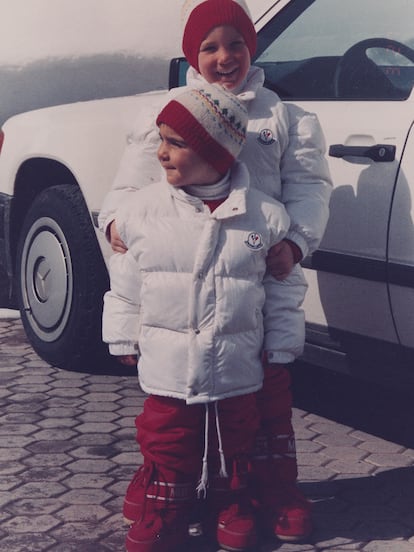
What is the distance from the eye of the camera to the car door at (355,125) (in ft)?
12.7

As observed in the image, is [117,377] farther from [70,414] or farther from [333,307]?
[333,307]

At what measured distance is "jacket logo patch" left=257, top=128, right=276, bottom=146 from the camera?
141 inches

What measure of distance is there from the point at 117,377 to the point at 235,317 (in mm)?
2095

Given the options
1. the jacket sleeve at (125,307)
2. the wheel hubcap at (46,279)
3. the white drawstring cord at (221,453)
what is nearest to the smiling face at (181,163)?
the jacket sleeve at (125,307)

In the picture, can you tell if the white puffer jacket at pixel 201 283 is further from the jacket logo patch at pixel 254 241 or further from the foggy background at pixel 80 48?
the foggy background at pixel 80 48

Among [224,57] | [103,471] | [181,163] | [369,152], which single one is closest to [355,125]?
[369,152]

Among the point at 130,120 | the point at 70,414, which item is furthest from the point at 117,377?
the point at 130,120

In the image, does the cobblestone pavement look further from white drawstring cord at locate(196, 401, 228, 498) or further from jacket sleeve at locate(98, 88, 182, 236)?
jacket sleeve at locate(98, 88, 182, 236)

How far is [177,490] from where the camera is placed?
3.50 meters

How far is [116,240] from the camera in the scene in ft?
12.0

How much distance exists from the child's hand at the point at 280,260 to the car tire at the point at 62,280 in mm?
1860

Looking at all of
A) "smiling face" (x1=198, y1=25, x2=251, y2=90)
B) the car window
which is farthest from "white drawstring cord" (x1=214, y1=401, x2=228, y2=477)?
the car window

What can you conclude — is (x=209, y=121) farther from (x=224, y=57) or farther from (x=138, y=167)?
(x=138, y=167)

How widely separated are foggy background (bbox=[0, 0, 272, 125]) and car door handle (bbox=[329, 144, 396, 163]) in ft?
26.2
